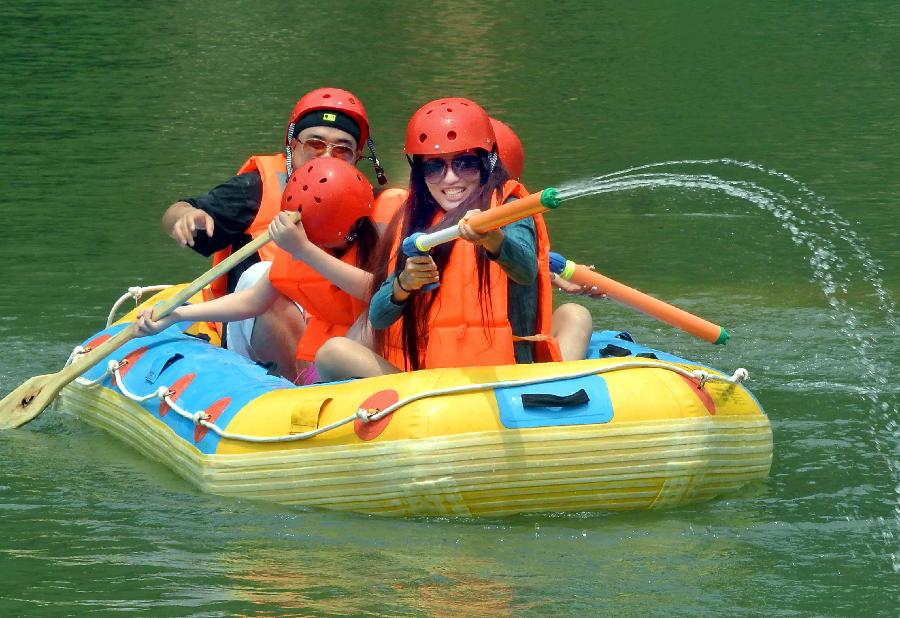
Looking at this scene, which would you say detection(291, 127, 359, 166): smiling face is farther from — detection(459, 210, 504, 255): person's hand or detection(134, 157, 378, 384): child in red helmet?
detection(459, 210, 504, 255): person's hand

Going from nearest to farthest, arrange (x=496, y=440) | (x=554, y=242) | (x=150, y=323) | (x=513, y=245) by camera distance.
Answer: (x=513, y=245) < (x=496, y=440) < (x=150, y=323) < (x=554, y=242)

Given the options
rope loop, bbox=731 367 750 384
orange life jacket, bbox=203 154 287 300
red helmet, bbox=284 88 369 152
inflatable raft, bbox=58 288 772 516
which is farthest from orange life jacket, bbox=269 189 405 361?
rope loop, bbox=731 367 750 384

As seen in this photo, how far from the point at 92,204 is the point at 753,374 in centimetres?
632

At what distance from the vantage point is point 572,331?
270 inches

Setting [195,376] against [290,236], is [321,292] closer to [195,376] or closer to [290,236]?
[290,236]

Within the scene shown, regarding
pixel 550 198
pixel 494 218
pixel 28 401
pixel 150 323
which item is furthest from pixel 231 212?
pixel 550 198

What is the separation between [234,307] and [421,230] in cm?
100

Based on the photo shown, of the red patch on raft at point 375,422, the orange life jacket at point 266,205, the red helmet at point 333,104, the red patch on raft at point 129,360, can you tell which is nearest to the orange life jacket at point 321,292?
the red patch on raft at point 375,422

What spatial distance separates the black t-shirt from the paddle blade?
884mm

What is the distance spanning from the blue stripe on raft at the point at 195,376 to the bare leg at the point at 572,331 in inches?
41.0

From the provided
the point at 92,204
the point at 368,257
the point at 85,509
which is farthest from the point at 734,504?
the point at 92,204

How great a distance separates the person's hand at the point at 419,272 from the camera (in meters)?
5.95

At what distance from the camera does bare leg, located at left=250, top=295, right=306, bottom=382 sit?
7.30m

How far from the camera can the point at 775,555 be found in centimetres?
597
